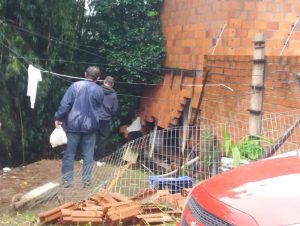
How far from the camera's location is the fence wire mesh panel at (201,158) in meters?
6.10

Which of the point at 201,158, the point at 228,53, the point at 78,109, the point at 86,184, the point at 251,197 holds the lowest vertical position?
the point at 86,184

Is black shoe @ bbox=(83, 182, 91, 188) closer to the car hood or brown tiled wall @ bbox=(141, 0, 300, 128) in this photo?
brown tiled wall @ bbox=(141, 0, 300, 128)

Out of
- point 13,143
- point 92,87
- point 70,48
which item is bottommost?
point 13,143

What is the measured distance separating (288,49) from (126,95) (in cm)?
464

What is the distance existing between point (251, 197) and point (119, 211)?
2485mm

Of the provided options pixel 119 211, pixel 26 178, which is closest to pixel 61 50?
pixel 26 178

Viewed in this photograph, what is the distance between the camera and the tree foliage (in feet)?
34.4

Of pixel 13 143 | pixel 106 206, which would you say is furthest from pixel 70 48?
pixel 106 206

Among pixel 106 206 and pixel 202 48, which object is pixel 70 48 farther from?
pixel 106 206

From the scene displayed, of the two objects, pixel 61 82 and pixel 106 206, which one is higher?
pixel 61 82

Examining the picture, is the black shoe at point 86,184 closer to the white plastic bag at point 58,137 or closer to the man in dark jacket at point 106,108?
the white plastic bag at point 58,137

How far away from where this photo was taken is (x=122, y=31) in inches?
477

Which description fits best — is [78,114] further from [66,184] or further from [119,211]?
[119,211]

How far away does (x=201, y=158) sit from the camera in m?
7.27
